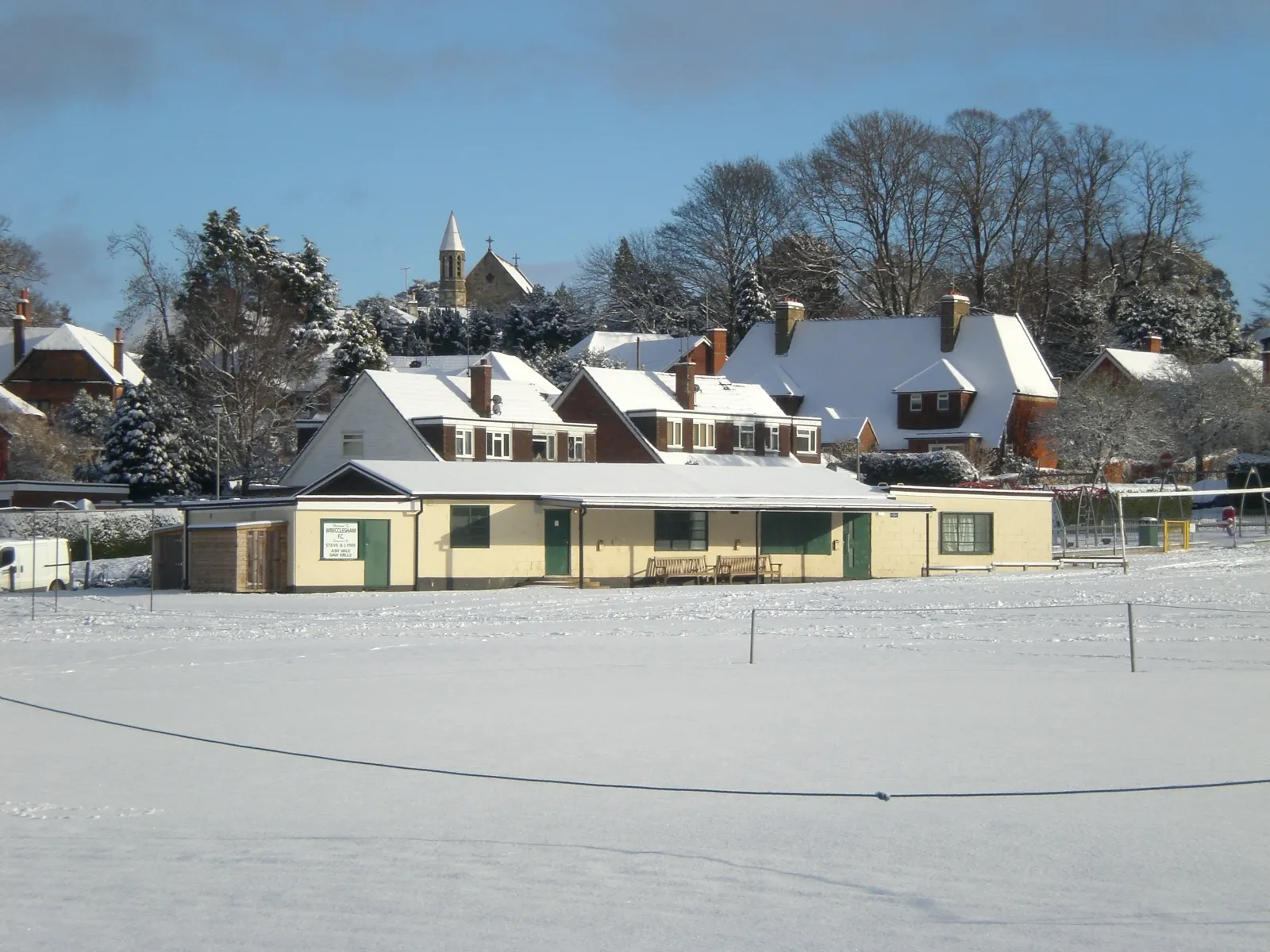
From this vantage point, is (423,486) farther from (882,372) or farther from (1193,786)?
(882,372)

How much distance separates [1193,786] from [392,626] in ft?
54.5

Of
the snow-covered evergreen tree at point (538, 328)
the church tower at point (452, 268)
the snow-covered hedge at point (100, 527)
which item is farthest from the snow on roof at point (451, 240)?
the snow-covered hedge at point (100, 527)

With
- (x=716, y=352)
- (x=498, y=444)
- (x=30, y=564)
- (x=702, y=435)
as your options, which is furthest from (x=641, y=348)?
(x=30, y=564)

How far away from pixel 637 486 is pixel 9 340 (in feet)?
181

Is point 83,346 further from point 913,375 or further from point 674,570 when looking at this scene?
point 674,570

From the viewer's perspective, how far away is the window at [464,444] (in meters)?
53.5

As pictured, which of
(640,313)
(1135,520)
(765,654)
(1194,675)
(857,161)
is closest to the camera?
(1194,675)

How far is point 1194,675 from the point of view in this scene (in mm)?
17531

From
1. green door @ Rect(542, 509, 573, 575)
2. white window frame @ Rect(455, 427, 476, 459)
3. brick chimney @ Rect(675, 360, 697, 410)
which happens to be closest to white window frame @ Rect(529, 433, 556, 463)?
white window frame @ Rect(455, 427, 476, 459)

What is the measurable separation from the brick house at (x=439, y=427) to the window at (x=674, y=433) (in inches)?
117

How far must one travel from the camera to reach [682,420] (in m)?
58.8

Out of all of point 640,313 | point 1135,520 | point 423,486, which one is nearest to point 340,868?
point 423,486

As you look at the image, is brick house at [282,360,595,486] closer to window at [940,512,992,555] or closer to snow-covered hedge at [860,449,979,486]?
snow-covered hedge at [860,449,979,486]

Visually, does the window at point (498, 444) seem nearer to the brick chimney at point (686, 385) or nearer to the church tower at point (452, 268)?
the brick chimney at point (686, 385)
